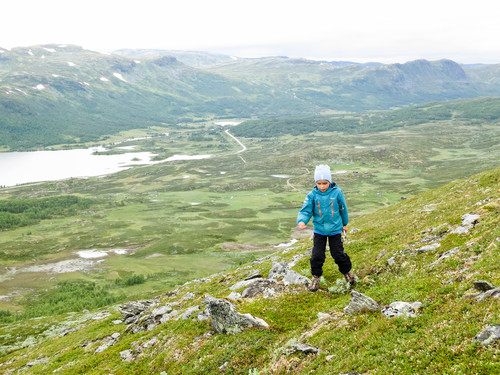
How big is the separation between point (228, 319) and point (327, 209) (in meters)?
7.50

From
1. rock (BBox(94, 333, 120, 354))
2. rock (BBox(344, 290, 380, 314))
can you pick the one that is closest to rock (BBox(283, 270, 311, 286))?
rock (BBox(344, 290, 380, 314))

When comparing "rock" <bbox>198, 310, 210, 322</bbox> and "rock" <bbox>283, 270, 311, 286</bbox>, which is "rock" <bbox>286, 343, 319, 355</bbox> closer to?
"rock" <bbox>283, 270, 311, 286</bbox>

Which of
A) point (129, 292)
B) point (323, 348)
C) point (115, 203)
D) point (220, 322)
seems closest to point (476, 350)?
point (323, 348)

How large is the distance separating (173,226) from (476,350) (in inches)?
5683

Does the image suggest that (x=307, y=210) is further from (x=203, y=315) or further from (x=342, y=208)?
(x=203, y=315)

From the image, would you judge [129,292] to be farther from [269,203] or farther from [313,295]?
[269,203]

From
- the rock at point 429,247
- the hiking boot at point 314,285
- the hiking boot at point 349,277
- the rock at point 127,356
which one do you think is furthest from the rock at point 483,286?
the rock at point 127,356

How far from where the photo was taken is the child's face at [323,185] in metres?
16.6

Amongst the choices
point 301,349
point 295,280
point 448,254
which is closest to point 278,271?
point 295,280

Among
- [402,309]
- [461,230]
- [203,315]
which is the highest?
[461,230]

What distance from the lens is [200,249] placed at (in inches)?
4599

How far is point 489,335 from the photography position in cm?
945

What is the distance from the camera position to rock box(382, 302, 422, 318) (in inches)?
499

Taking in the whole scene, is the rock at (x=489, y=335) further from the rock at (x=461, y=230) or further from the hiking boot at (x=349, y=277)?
the rock at (x=461, y=230)
